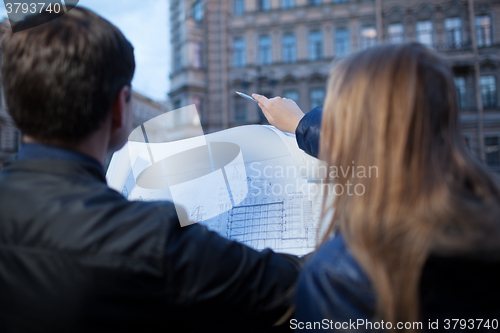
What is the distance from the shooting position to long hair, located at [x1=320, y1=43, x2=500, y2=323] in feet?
2.06

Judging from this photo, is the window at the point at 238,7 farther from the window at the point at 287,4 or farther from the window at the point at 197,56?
the window at the point at 197,56

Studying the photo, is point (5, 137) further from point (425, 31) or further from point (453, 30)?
point (453, 30)

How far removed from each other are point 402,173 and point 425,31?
58.1ft

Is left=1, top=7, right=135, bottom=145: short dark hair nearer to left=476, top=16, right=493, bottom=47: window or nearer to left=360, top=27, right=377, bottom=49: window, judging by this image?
left=360, top=27, right=377, bottom=49: window

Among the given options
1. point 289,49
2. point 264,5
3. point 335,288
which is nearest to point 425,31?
point 289,49

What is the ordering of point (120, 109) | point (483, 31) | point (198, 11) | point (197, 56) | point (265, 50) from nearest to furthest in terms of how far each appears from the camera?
point (120, 109) → point (483, 31) → point (265, 50) → point (197, 56) → point (198, 11)

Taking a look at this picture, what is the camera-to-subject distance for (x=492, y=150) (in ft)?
48.3

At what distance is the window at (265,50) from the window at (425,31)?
6.63m

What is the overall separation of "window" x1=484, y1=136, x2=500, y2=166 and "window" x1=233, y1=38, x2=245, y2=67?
1117 cm

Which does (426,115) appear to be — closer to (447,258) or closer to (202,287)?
(447,258)

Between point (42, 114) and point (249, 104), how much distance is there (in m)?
16.2

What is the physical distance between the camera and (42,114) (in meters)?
0.75

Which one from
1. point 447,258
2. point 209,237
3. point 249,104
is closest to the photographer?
point 447,258

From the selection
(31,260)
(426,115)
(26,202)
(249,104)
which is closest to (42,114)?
(26,202)
